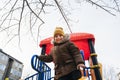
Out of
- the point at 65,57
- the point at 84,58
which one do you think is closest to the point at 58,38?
the point at 65,57

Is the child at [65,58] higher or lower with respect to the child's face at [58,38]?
lower

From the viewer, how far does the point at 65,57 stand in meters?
2.78

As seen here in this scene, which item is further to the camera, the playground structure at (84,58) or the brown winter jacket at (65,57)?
the playground structure at (84,58)

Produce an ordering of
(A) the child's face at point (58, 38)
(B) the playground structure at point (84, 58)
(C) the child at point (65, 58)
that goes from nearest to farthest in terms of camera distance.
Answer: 1. (C) the child at point (65, 58)
2. (A) the child's face at point (58, 38)
3. (B) the playground structure at point (84, 58)

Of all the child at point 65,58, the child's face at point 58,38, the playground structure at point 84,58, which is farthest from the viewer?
the playground structure at point 84,58

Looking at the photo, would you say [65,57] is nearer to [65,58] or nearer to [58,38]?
[65,58]

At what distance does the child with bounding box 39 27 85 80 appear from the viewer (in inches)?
105

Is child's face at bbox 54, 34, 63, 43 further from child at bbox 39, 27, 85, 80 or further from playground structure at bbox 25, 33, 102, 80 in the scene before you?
playground structure at bbox 25, 33, 102, 80

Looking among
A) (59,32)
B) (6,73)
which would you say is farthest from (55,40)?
(6,73)

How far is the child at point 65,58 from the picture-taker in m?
2.66

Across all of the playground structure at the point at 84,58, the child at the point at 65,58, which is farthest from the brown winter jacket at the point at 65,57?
the playground structure at the point at 84,58

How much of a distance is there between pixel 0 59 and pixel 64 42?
3210cm

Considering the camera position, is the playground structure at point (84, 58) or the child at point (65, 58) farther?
the playground structure at point (84, 58)

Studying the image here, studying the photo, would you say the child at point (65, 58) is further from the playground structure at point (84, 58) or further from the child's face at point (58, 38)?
the playground structure at point (84, 58)
